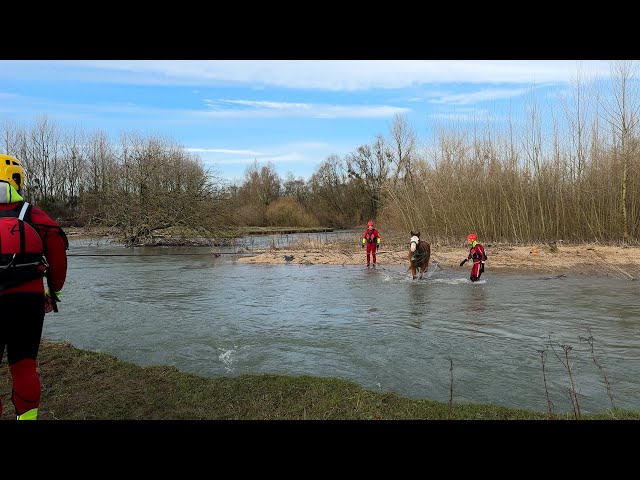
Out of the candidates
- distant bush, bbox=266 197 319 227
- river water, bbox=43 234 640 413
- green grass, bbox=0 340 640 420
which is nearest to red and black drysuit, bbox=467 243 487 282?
river water, bbox=43 234 640 413

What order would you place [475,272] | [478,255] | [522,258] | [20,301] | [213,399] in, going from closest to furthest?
[20,301] → [213,399] → [478,255] → [475,272] → [522,258]

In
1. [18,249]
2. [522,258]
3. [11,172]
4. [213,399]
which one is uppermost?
[11,172]

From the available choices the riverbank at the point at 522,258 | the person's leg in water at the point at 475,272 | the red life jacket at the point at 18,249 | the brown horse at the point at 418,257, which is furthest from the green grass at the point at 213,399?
the riverbank at the point at 522,258

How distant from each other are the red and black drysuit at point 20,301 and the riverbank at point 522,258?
16.3m

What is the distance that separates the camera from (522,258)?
19.1 m

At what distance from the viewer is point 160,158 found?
33.8 metres

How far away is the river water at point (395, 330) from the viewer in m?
5.63

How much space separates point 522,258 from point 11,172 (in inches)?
745

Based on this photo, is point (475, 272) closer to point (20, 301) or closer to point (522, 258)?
point (522, 258)

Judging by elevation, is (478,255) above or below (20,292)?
below

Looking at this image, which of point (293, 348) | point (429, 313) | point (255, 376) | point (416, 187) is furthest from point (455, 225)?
point (255, 376)

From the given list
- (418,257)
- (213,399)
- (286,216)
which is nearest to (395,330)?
(213,399)

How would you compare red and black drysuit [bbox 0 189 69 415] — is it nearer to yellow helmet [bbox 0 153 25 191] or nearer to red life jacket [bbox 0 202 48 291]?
red life jacket [bbox 0 202 48 291]

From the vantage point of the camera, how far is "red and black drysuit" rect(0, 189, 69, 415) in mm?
3285
